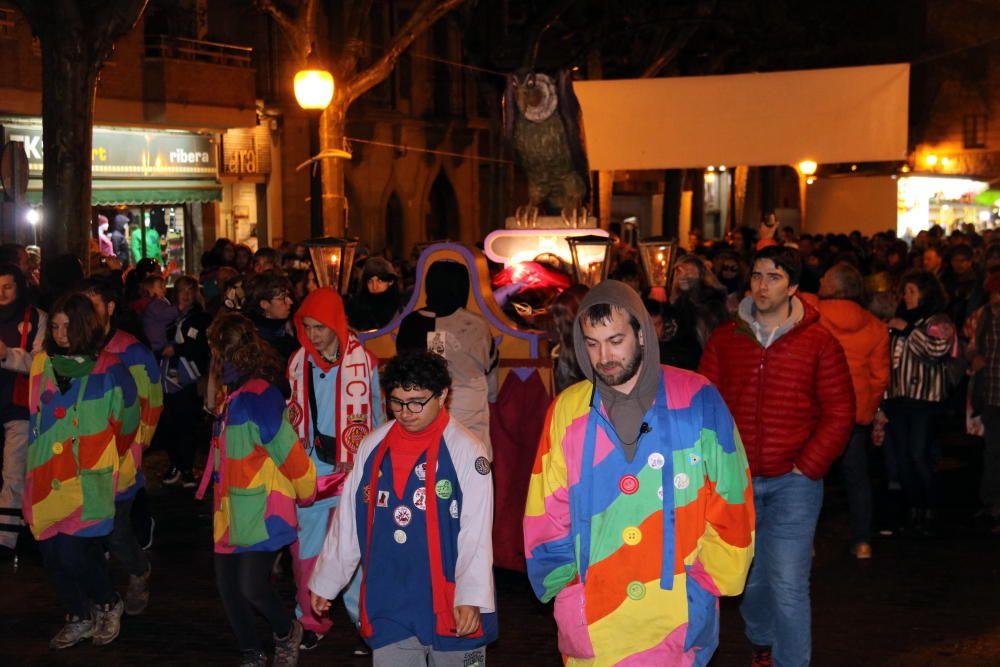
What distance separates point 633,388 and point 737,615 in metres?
4.00

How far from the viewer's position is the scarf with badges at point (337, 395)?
6957mm

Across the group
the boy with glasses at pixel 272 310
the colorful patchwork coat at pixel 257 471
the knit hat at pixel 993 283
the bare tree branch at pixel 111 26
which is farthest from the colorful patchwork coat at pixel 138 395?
the bare tree branch at pixel 111 26

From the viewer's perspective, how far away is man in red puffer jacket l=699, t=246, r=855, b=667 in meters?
6.00

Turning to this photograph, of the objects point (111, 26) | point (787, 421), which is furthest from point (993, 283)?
point (111, 26)

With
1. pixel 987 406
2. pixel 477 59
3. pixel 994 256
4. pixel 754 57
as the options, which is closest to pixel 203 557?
pixel 987 406

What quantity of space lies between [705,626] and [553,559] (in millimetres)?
504

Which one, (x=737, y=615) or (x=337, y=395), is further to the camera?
(x=737, y=615)

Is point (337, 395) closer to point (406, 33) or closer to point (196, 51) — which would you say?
point (406, 33)

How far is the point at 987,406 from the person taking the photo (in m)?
9.88

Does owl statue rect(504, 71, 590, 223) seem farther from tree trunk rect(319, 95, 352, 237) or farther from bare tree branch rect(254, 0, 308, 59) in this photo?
bare tree branch rect(254, 0, 308, 59)

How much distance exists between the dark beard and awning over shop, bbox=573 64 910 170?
445 inches

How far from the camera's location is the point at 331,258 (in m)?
11.0

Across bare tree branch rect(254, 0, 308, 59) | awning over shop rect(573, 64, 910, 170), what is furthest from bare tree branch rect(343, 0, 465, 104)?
awning over shop rect(573, 64, 910, 170)

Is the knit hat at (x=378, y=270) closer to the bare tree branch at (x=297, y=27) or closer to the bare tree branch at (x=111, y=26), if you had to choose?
the bare tree branch at (x=111, y=26)
